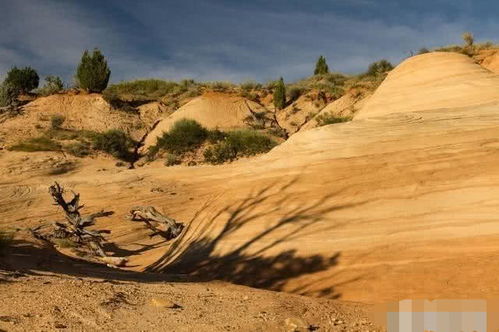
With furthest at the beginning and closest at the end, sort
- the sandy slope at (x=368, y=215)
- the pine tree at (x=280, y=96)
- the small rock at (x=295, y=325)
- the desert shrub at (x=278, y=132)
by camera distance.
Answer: the pine tree at (x=280, y=96) → the desert shrub at (x=278, y=132) → the sandy slope at (x=368, y=215) → the small rock at (x=295, y=325)

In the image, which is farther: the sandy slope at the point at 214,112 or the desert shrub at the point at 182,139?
the sandy slope at the point at 214,112

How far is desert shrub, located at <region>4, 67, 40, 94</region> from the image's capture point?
1501 inches

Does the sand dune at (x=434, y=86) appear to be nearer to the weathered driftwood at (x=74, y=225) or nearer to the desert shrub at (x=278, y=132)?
the weathered driftwood at (x=74, y=225)

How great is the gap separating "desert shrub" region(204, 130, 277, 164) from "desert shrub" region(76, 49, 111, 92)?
1485 cm

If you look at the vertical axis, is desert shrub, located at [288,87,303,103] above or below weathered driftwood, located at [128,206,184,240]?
above

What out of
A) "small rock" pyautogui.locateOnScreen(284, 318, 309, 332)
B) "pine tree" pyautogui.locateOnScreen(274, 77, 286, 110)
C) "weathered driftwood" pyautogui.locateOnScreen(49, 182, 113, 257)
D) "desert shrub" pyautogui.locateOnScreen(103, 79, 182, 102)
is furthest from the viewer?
"desert shrub" pyautogui.locateOnScreen(103, 79, 182, 102)

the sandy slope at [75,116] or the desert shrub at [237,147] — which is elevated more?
the sandy slope at [75,116]

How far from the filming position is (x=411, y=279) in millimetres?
5742

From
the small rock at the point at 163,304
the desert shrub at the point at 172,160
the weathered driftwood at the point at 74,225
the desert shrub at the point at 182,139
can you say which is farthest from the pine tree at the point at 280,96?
the small rock at the point at 163,304

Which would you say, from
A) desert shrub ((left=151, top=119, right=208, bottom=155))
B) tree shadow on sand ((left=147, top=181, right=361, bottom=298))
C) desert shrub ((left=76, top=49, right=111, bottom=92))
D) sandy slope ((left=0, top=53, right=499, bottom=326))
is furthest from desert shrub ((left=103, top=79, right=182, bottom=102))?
tree shadow on sand ((left=147, top=181, right=361, bottom=298))

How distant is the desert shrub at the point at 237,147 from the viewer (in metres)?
24.9

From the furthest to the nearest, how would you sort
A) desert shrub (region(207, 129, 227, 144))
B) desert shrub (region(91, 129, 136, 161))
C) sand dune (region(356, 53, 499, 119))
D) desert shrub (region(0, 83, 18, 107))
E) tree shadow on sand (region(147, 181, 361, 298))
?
desert shrub (region(0, 83, 18, 107)) < desert shrub (region(207, 129, 227, 144)) < desert shrub (region(91, 129, 136, 161)) < sand dune (region(356, 53, 499, 119)) < tree shadow on sand (region(147, 181, 361, 298))

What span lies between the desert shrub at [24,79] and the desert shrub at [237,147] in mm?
19723

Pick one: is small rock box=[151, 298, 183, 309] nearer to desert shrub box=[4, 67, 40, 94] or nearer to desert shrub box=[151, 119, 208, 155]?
desert shrub box=[151, 119, 208, 155]
